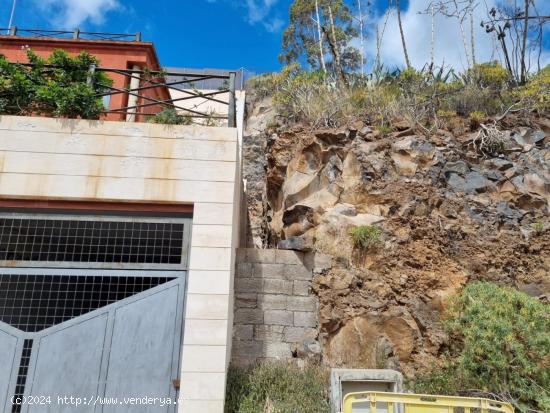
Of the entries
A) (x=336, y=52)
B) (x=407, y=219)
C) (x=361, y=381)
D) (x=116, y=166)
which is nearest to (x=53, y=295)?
(x=116, y=166)

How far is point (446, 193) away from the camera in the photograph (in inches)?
334

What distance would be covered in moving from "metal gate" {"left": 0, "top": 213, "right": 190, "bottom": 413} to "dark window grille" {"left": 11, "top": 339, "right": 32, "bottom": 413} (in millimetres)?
12

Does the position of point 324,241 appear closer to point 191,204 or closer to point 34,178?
point 191,204

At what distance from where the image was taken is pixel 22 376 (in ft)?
16.2

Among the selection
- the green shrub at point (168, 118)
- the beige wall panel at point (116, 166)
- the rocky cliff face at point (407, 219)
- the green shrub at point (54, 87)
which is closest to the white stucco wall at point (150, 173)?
the beige wall panel at point (116, 166)

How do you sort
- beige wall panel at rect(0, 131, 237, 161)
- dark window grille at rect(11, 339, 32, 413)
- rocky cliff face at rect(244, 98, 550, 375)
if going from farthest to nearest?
rocky cliff face at rect(244, 98, 550, 375) < beige wall panel at rect(0, 131, 237, 161) < dark window grille at rect(11, 339, 32, 413)

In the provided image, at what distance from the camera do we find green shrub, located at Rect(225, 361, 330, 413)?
5457 mm

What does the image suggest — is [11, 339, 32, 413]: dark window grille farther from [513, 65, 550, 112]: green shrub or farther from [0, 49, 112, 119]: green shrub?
[513, 65, 550, 112]: green shrub

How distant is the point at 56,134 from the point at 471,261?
7.12 m

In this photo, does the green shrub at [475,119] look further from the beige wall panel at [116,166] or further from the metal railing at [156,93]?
the beige wall panel at [116,166]

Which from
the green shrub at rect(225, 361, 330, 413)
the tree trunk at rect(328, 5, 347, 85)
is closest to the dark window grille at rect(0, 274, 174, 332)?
the green shrub at rect(225, 361, 330, 413)

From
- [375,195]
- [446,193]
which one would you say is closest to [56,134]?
[375,195]

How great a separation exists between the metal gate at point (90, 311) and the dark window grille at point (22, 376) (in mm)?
12

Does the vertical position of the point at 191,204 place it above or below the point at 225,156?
below
